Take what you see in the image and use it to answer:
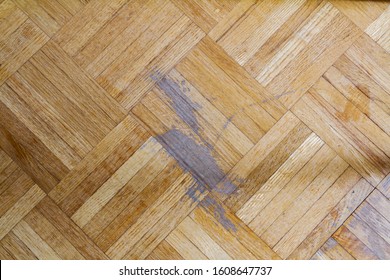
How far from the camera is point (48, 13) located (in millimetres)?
1175

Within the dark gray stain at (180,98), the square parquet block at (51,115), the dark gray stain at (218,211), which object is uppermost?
the square parquet block at (51,115)

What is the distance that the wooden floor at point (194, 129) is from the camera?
1141 mm

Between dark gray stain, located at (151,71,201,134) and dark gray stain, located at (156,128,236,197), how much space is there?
38 millimetres

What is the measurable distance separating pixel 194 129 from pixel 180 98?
82 mm

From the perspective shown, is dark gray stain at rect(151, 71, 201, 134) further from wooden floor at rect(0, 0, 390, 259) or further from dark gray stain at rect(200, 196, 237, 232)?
dark gray stain at rect(200, 196, 237, 232)

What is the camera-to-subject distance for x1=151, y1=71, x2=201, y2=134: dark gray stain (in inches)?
45.6

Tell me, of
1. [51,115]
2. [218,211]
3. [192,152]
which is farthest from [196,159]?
[51,115]

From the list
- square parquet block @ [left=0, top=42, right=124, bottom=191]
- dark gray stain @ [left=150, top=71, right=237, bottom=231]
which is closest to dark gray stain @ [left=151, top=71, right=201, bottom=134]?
dark gray stain @ [left=150, top=71, right=237, bottom=231]

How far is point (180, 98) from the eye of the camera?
116cm

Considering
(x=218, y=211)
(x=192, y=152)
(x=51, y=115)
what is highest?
(x=51, y=115)

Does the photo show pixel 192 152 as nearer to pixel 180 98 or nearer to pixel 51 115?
pixel 180 98

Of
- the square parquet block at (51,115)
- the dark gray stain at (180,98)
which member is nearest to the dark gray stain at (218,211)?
the dark gray stain at (180,98)

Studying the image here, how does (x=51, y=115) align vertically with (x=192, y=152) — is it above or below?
above

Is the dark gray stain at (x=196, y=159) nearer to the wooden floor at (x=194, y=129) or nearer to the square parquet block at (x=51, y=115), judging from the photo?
the wooden floor at (x=194, y=129)
